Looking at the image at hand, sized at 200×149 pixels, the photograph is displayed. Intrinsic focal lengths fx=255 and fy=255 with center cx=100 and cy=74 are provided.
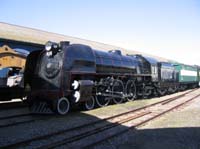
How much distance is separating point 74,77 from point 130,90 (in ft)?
18.4

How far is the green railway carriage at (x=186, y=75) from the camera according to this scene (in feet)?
86.2

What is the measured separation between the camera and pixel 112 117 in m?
9.99

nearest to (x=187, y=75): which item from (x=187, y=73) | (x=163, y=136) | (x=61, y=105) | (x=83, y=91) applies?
(x=187, y=73)

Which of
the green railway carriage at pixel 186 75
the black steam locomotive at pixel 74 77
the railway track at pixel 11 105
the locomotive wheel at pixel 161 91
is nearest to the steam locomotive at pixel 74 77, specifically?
the black steam locomotive at pixel 74 77

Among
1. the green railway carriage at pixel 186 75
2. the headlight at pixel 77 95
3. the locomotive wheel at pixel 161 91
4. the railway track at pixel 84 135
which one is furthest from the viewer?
the green railway carriage at pixel 186 75

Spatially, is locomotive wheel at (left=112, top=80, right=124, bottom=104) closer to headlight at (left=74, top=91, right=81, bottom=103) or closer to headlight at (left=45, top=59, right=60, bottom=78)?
headlight at (left=74, top=91, right=81, bottom=103)

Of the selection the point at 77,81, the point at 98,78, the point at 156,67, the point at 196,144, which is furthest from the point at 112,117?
the point at 156,67

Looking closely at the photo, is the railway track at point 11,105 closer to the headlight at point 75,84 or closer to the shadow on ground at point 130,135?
the headlight at point 75,84

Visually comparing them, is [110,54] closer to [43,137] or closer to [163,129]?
[163,129]

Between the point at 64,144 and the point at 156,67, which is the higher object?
the point at 156,67

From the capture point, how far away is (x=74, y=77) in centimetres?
1080

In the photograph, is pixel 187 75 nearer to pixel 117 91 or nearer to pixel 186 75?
pixel 186 75

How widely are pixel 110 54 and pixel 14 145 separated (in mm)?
9173

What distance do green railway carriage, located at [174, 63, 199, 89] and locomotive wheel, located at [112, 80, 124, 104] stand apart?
13.0m
